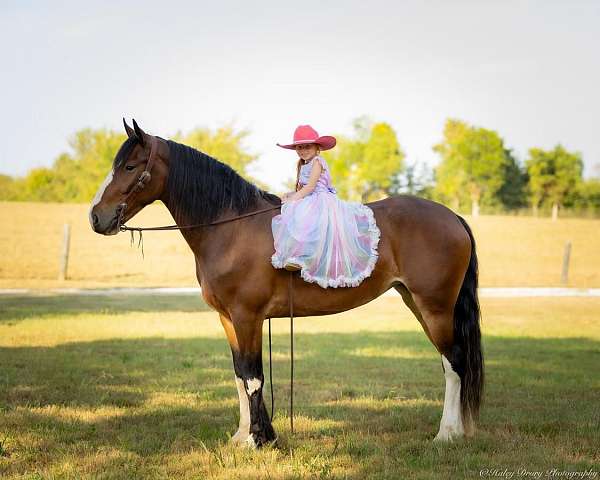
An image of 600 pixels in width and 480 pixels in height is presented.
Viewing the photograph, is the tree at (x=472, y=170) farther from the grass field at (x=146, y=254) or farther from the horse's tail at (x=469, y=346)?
the horse's tail at (x=469, y=346)

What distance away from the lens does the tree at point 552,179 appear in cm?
6400

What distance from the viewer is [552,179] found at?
64.6 meters

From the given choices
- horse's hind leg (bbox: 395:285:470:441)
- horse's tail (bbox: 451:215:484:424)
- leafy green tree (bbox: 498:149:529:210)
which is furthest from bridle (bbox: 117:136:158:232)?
leafy green tree (bbox: 498:149:529:210)

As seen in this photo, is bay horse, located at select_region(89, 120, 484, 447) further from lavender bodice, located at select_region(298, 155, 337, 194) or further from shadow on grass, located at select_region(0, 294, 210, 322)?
shadow on grass, located at select_region(0, 294, 210, 322)

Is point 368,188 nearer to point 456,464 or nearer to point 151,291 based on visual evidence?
point 151,291

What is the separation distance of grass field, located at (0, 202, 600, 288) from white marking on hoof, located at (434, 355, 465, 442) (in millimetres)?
16712

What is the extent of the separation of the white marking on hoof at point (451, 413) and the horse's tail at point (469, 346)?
0.16 feet

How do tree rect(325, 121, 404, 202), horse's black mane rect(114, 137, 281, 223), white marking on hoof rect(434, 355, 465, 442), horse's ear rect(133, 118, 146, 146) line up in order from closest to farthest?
horse's ear rect(133, 118, 146, 146), horse's black mane rect(114, 137, 281, 223), white marking on hoof rect(434, 355, 465, 442), tree rect(325, 121, 404, 202)

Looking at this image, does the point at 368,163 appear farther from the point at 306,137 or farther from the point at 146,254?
the point at 306,137

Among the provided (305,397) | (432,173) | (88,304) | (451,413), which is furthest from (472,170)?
(451,413)

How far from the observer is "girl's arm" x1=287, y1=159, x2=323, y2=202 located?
16.9 feet

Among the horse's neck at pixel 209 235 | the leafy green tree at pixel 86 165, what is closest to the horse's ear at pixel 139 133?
the horse's neck at pixel 209 235

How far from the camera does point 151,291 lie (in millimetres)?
18703

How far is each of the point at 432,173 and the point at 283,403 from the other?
62089mm
